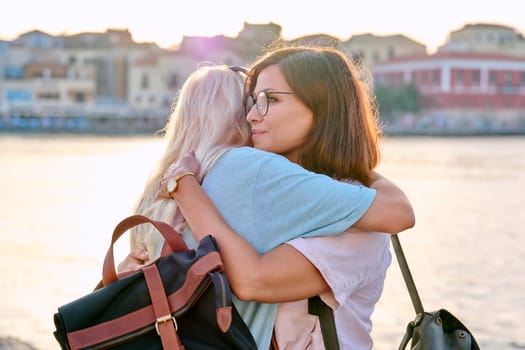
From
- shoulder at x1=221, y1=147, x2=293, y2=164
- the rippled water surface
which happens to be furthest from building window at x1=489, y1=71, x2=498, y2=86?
shoulder at x1=221, y1=147, x2=293, y2=164

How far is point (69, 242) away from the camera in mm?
9125

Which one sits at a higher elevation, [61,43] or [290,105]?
[290,105]

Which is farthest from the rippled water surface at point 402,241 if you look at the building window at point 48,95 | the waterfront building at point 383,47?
the waterfront building at point 383,47

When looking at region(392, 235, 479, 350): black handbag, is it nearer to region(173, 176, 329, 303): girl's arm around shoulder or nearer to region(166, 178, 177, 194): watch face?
region(173, 176, 329, 303): girl's arm around shoulder

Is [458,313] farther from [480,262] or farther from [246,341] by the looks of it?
[246,341]

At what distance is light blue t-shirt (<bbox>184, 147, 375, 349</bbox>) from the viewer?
1309 millimetres

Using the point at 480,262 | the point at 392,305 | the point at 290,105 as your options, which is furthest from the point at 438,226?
the point at 290,105

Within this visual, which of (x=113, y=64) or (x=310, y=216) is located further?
(x=113, y=64)

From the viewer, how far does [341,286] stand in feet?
4.46

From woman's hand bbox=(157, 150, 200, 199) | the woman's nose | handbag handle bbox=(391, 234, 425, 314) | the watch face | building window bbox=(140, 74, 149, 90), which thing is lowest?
building window bbox=(140, 74, 149, 90)

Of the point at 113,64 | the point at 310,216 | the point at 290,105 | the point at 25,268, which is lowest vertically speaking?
the point at 113,64

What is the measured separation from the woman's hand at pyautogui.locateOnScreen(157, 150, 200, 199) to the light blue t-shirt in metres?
0.06

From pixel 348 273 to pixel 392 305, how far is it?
15.1 feet

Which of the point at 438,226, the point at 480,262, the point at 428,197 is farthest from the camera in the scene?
the point at 428,197
